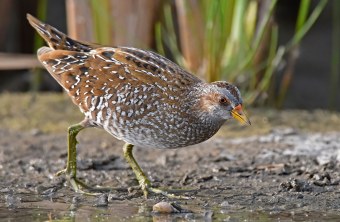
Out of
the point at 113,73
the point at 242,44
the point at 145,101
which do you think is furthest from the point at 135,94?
the point at 242,44

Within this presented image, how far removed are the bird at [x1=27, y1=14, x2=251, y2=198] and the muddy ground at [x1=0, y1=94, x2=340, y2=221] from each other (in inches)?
12.6

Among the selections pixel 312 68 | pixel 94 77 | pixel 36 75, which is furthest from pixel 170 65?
pixel 312 68

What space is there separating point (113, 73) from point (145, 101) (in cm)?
36

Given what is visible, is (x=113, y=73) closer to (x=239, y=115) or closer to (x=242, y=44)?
(x=239, y=115)

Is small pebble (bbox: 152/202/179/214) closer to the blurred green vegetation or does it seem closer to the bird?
the bird

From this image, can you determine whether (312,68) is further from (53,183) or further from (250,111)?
(53,183)

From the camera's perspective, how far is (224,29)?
8.59 m

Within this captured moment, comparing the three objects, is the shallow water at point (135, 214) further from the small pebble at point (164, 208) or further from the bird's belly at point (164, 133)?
the bird's belly at point (164, 133)

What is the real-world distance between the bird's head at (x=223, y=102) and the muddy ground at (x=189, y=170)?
58 centimetres

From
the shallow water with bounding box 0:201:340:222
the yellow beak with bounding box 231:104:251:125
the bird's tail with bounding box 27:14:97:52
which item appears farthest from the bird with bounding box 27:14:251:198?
the shallow water with bounding box 0:201:340:222

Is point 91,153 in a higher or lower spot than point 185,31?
lower

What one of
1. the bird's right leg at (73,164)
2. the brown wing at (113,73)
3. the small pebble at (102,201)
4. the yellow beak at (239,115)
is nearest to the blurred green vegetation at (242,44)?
the brown wing at (113,73)

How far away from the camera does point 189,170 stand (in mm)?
7289

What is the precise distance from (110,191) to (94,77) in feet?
2.73
